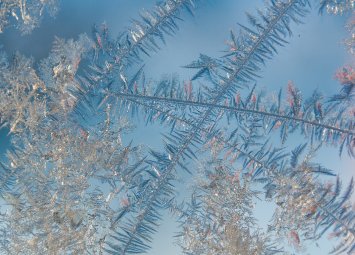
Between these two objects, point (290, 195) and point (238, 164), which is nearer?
point (290, 195)

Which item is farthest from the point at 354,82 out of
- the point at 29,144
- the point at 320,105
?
the point at 29,144

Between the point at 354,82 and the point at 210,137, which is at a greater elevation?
the point at 354,82

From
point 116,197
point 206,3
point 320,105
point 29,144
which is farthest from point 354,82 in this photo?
point 29,144

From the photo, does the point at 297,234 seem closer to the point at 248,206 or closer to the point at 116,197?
the point at 248,206

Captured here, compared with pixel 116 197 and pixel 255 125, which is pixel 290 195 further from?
pixel 116 197

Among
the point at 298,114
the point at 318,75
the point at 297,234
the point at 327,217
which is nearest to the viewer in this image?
the point at 327,217

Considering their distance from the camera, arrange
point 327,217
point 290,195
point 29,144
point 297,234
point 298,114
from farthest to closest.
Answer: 1. point 29,144
2. point 297,234
3. point 290,195
4. point 298,114
5. point 327,217

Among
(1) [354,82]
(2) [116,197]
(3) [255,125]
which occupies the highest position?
(1) [354,82]
